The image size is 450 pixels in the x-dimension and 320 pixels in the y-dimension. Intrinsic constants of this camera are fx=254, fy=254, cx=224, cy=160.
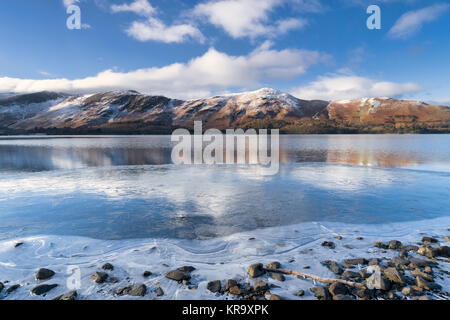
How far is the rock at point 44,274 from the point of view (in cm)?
600

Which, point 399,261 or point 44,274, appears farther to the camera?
point 399,261

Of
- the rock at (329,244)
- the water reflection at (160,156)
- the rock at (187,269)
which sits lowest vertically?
the rock at (329,244)

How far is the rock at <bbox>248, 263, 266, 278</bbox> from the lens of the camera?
6.01 meters

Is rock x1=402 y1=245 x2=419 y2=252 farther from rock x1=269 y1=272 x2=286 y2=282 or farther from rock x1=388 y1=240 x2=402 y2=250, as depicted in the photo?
rock x1=269 y1=272 x2=286 y2=282

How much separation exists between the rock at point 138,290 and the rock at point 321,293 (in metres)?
3.57

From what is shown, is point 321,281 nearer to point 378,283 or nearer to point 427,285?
point 378,283

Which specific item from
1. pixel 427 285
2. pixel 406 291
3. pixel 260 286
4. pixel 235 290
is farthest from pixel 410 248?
pixel 235 290

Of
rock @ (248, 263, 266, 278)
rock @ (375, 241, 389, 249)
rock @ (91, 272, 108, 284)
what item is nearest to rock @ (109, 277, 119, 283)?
rock @ (91, 272, 108, 284)

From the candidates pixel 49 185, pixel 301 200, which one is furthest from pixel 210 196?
pixel 49 185

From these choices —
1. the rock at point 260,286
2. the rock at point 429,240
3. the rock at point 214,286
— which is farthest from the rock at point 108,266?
the rock at point 429,240

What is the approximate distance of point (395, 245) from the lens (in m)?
7.68

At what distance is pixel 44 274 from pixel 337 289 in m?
6.69

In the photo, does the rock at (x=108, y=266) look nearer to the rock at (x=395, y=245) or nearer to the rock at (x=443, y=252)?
the rock at (x=395, y=245)
